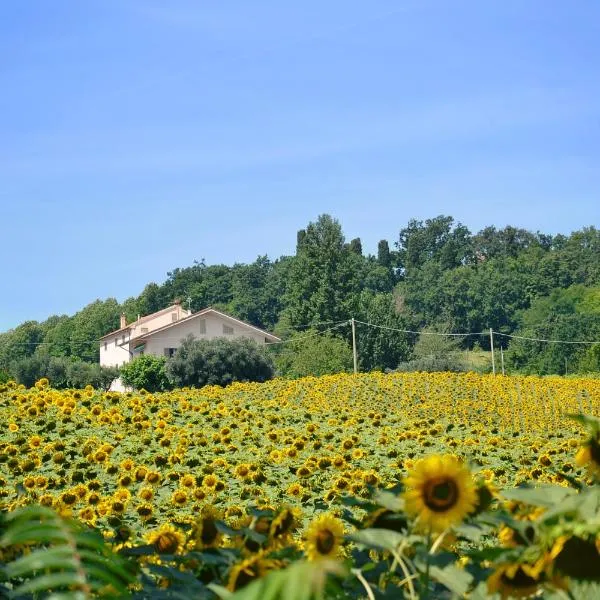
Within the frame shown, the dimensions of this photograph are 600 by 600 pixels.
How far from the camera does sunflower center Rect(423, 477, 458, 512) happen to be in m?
1.58

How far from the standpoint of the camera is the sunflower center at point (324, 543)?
1778 mm

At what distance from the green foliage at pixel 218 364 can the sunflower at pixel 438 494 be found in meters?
30.6

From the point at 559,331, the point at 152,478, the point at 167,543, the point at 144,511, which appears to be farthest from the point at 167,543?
the point at 559,331

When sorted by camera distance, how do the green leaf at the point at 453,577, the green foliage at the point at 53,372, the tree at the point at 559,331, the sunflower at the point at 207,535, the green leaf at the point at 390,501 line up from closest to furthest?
the green leaf at the point at 453,577 < the green leaf at the point at 390,501 < the sunflower at the point at 207,535 < the tree at the point at 559,331 < the green foliage at the point at 53,372

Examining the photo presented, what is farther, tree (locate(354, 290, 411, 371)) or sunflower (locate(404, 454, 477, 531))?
tree (locate(354, 290, 411, 371))

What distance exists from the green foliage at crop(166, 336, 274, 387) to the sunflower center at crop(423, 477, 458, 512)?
30650 millimetres

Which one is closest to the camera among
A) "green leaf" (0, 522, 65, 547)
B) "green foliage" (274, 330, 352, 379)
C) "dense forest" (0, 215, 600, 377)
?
"green leaf" (0, 522, 65, 547)

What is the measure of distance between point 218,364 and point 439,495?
31389mm

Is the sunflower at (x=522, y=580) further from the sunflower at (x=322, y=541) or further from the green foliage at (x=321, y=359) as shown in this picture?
the green foliage at (x=321, y=359)

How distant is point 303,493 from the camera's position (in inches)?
260

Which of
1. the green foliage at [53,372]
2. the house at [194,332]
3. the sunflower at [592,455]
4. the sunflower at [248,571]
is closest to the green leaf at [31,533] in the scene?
the sunflower at [248,571]

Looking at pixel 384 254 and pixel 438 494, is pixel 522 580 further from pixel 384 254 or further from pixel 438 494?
pixel 384 254

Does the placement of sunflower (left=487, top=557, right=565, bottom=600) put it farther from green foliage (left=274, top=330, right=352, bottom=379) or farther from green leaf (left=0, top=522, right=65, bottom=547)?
green foliage (left=274, top=330, right=352, bottom=379)

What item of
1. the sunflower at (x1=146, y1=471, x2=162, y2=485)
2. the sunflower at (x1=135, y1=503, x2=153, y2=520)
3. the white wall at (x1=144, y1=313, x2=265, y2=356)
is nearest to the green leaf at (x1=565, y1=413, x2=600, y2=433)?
the sunflower at (x1=135, y1=503, x2=153, y2=520)
